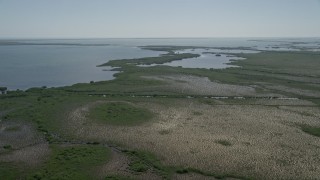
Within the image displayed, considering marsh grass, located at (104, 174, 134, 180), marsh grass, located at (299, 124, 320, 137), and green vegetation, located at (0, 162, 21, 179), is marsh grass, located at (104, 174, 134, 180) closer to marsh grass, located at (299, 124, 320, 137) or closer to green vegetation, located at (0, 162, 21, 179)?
green vegetation, located at (0, 162, 21, 179)

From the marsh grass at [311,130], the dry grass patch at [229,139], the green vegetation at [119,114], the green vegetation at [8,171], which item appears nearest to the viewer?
the green vegetation at [8,171]

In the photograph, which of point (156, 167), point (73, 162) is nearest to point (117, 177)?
point (156, 167)

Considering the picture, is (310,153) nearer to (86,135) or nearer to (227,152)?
(227,152)

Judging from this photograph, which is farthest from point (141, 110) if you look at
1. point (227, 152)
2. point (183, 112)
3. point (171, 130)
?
point (227, 152)

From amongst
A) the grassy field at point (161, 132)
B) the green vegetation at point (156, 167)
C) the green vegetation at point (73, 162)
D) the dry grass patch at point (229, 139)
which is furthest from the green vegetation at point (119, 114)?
the green vegetation at point (156, 167)

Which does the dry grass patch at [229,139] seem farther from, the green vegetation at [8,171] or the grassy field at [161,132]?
the green vegetation at [8,171]

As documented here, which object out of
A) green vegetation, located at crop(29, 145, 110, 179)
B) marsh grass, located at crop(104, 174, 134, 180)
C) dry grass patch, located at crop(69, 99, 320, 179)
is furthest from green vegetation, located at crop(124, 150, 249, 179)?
green vegetation, located at crop(29, 145, 110, 179)

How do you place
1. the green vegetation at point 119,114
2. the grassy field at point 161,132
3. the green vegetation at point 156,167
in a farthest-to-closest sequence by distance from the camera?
the green vegetation at point 119,114 < the grassy field at point 161,132 < the green vegetation at point 156,167
